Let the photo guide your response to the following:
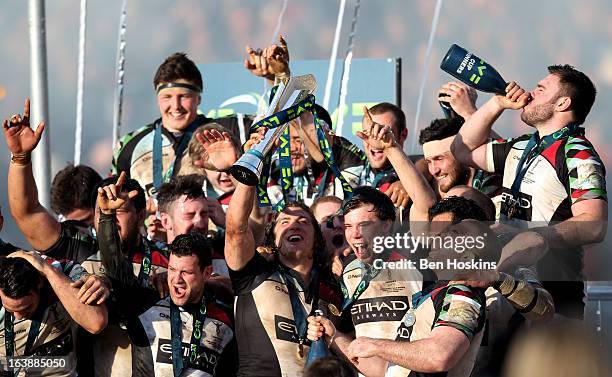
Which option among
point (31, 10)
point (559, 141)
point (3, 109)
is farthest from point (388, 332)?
point (3, 109)

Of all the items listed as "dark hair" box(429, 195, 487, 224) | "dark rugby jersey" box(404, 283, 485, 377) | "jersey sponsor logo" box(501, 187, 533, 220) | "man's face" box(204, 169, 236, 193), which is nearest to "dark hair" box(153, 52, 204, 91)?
"man's face" box(204, 169, 236, 193)

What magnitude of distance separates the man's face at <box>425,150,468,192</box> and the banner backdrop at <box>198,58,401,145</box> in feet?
8.13

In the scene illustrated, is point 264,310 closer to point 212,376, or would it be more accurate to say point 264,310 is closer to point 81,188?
point 212,376

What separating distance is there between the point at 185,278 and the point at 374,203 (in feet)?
3.17

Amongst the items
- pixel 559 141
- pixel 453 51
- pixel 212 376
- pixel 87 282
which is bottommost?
pixel 212 376

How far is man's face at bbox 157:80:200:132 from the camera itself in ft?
25.1

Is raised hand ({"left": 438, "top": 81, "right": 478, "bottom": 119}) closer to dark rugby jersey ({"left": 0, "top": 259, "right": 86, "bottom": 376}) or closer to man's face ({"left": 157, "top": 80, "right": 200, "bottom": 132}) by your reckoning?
man's face ({"left": 157, "top": 80, "right": 200, "bottom": 132})

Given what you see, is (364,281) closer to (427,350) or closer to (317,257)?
(317,257)

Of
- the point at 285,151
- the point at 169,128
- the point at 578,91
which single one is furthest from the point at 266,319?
the point at 169,128

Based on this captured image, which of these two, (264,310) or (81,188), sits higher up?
(81,188)

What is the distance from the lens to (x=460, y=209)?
5512mm

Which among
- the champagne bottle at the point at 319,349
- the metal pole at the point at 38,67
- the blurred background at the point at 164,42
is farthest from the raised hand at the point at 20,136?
the blurred background at the point at 164,42

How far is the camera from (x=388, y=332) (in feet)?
19.1

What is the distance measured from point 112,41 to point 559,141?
5.87m
